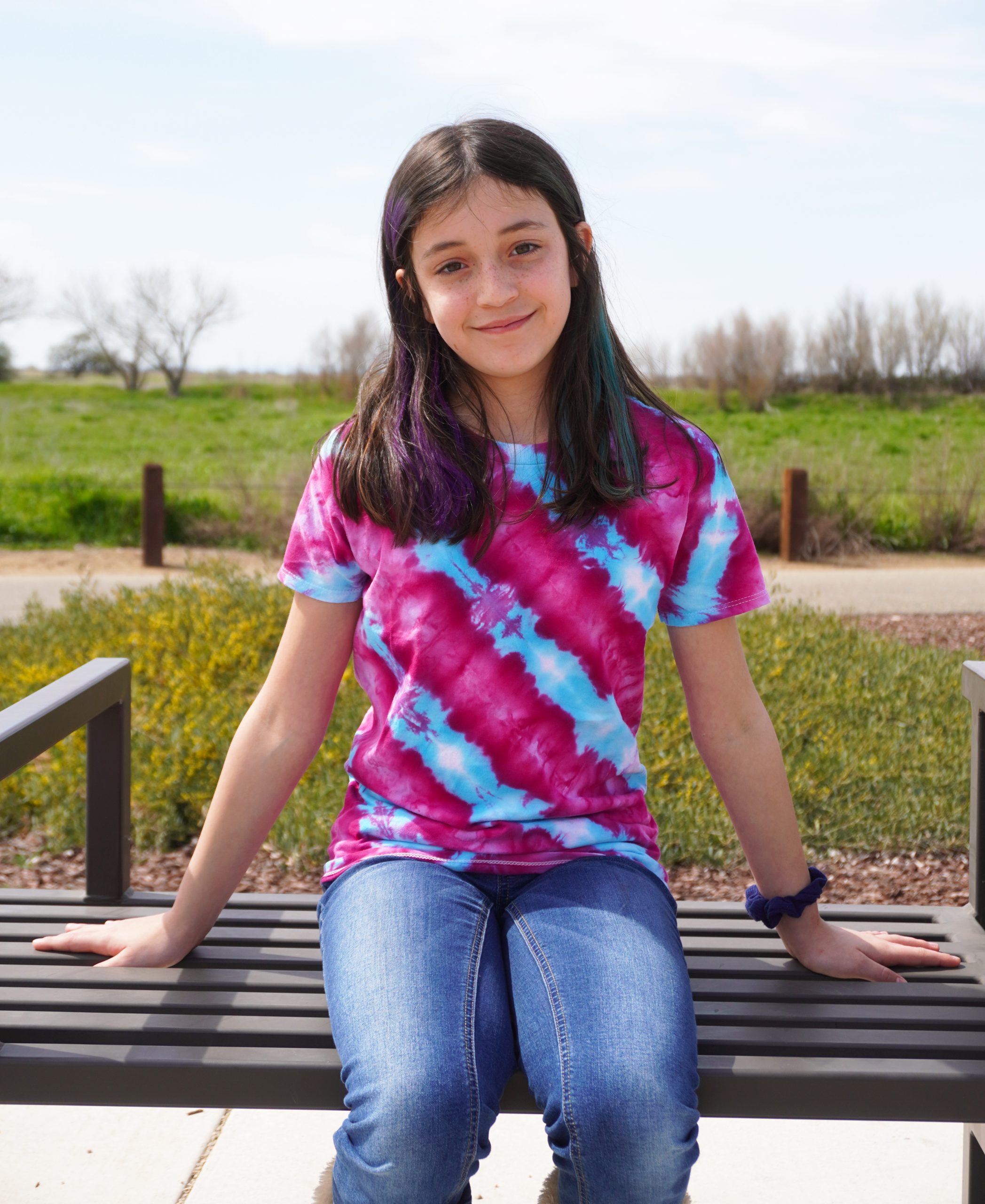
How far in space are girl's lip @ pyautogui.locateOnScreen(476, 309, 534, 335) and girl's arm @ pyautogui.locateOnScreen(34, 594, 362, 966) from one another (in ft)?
1.43

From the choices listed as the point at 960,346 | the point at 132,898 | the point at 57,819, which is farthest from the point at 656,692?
the point at 960,346

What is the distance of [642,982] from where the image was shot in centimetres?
148

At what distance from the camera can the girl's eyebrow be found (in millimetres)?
1729

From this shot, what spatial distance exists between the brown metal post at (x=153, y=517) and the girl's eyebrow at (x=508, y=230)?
10278mm

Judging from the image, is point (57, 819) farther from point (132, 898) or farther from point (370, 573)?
point (370, 573)

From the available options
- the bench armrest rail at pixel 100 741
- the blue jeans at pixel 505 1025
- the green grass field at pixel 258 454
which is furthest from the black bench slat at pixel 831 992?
the green grass field at pixel 258 454

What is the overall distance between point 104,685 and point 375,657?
2.10ft

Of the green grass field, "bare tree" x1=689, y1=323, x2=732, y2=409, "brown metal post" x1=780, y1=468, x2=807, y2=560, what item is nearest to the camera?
"brown metal post" x1=780, y1=468, x2=807, y2=560

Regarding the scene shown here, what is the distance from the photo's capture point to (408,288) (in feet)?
6.12

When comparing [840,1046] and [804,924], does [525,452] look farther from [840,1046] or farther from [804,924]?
[840,1046]

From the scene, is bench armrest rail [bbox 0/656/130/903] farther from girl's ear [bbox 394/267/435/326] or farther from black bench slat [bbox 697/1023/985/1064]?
black bench slat [bbox 697/1023/985/1064]

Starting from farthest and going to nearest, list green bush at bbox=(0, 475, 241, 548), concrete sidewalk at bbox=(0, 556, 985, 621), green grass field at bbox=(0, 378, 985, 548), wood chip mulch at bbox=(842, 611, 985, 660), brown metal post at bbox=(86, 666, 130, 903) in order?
green bush at bbox=(0, 475, 241, 548), green grass field at bbox=(0, 378, 985, 548), concrete sidewalk at bbox=(0, 556, 985, 621), wood chip mulch at bbox=(842, 611, 985, 660), brown metal post at bbox=(86, 666, 130, 903)

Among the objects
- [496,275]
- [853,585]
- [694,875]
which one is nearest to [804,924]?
[496,275]

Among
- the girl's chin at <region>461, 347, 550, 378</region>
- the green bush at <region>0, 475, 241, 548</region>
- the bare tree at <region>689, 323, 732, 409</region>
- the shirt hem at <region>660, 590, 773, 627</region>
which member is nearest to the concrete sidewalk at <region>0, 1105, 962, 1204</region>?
the shirt hem at <region>660, 590, 773, 627</region>
